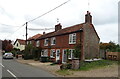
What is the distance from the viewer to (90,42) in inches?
1187

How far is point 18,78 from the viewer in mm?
13617

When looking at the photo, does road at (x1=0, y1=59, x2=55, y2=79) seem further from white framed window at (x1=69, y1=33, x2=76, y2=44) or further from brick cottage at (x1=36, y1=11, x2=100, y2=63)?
white framed window at (x1=69, y1=33, x2=76, y2=44)

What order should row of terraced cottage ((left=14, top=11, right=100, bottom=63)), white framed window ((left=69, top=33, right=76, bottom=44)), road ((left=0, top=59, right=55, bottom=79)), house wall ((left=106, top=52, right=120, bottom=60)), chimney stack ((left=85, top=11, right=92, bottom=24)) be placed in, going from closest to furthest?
road ((left=0, top=59, right=55, bottom=79)), house wall ((left=106, top=52, right=120, bottom=60)), row of terraced cottage ((left=14, top=11, right=100, bottom=63)), chimney stack ((left=85, top=11, right=92, bottom=24)), white framed window ((left=69, top=33, right=76, bottom=44))

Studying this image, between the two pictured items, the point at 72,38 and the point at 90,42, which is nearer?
the point at 90,42

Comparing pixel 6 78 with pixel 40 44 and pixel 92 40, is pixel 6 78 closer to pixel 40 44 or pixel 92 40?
pixel 92 40

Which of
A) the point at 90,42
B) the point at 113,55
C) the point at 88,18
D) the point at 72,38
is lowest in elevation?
the point at 113,55

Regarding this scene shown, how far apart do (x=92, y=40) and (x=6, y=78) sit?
19.7 meters

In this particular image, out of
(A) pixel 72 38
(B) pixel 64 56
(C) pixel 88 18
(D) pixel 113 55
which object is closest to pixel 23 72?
(A) pixel 72 38

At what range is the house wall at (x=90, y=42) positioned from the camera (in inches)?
1144

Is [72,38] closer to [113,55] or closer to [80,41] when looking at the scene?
[80,41]

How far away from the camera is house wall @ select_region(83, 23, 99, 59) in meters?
29.0

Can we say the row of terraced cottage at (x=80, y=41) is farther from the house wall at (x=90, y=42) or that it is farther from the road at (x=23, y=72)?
the road at (x=23, y=72)

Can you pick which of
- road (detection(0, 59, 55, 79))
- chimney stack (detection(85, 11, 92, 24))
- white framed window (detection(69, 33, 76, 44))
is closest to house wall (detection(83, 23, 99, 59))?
chimney stack (detection(85, 11, 92, 24))

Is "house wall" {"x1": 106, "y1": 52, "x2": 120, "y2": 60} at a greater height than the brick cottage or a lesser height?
lesser
